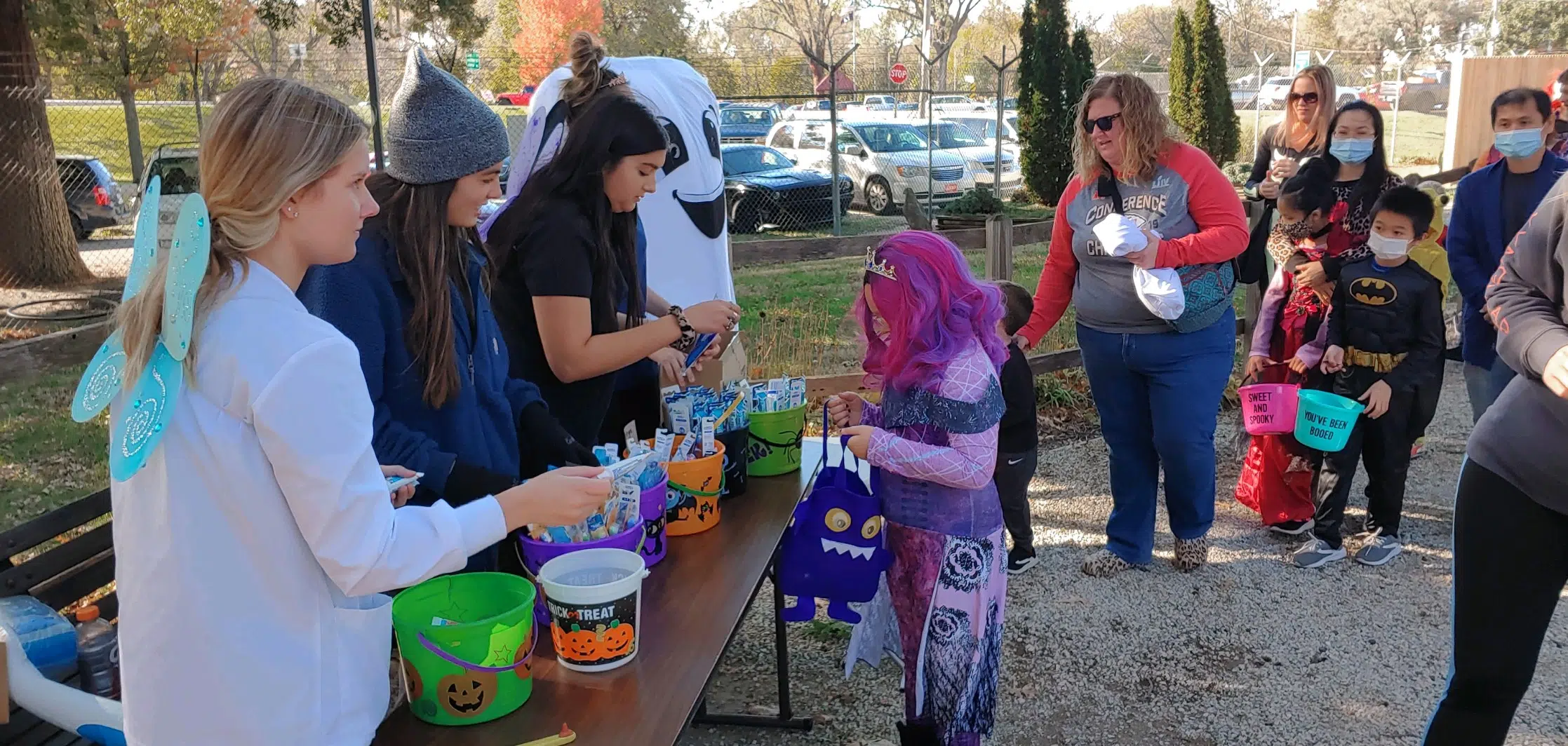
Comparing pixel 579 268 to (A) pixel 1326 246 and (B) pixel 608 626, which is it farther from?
(A) pixel 1326 246

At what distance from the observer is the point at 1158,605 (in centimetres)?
417

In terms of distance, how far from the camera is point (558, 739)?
165 centimetres

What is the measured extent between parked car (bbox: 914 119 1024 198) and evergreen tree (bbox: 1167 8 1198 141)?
2.60 m

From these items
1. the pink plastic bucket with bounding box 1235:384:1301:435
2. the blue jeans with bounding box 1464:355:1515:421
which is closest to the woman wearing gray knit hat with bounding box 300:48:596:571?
the pink plastic bucket with bounding box 1235:384:1301:435

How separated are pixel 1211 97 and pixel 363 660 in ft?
56.8

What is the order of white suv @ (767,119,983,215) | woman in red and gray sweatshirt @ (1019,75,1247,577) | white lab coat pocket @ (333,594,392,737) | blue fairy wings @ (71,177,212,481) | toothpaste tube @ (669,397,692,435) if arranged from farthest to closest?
white suv @ (767,119,983,215), woman in red and gray sweatshirt @ (1019,75,1247,577), toothpaste tube @ (669,397,692,435), white lab coat pocket @ (333,594,392,737), blue fairy wings @ (71,177,212,481)

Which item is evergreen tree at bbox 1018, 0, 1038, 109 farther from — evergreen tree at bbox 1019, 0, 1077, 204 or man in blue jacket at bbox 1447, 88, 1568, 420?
man in blue jacket at bbox 1447, 88, 1568, 420

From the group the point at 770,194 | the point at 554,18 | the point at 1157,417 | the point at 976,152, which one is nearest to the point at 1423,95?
the point at 976,152

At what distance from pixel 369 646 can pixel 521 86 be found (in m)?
19.5

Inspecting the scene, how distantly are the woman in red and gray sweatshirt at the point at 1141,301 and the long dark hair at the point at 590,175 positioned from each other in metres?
2.02

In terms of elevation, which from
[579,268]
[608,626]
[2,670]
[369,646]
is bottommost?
[2,670]

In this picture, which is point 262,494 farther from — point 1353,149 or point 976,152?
point 976,152

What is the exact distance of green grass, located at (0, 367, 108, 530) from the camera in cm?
502

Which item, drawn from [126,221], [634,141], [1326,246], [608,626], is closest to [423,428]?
[608,626]
